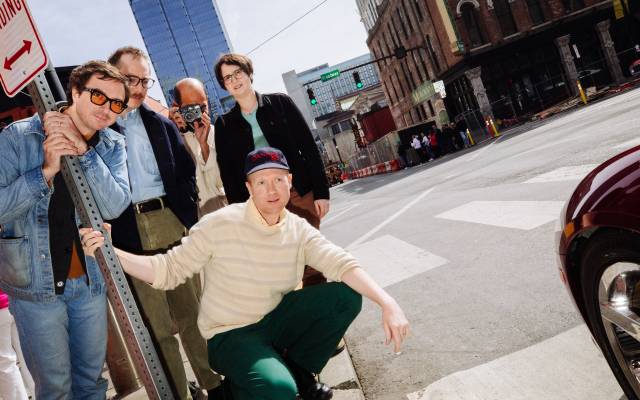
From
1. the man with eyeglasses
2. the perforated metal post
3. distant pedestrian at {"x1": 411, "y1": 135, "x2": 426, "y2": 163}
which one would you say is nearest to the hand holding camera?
the man with eyeglasses

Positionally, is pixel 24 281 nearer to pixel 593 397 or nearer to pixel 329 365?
pixel 329 365

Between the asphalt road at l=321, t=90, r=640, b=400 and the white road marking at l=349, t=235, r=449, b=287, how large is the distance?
→ 15mm

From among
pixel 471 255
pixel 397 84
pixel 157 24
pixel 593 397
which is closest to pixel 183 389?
pixel 593 397

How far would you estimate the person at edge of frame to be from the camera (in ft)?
11.0

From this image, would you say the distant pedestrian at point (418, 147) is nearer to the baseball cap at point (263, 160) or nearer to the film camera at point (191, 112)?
the film camera at point (191, 112)

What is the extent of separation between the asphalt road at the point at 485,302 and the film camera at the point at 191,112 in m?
2.11

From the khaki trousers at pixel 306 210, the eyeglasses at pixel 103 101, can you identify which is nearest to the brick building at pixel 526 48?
the khaki trousers at pixel 306 210

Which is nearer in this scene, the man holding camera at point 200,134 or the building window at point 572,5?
the man holding camera at point 200,134

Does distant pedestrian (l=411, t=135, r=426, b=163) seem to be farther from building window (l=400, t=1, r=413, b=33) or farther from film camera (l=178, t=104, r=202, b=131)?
film camera (l=178, t=104, r=202, b=131)

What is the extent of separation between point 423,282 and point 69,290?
2.98m

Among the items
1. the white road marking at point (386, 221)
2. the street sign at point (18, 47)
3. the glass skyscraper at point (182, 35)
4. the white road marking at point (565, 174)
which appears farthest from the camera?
the glass skyscraper at point (182, 35)

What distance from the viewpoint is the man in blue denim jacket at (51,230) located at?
78.4 inches

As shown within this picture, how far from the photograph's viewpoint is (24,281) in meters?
2.05

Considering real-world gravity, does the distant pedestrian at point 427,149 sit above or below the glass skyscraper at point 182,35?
below
